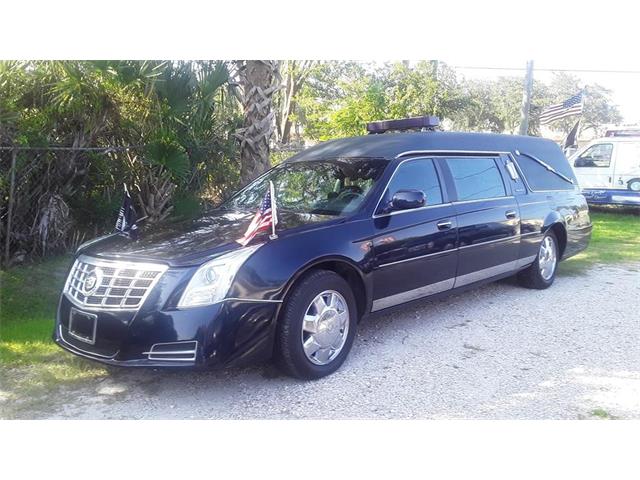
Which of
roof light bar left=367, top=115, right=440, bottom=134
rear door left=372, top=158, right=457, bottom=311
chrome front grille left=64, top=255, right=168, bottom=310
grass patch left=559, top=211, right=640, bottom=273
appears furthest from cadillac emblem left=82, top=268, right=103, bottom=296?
grass patch left=559, top=211, right=640, bottom=273

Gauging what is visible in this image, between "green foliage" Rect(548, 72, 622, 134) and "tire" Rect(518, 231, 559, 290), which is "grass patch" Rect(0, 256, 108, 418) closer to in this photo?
"tire" Rect(518, 231, 559, 290)

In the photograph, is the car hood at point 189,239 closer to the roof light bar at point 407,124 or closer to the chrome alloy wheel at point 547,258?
the roof light bar at point 407,124

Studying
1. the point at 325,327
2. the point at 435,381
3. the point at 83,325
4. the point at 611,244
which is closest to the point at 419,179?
the point at 325,327

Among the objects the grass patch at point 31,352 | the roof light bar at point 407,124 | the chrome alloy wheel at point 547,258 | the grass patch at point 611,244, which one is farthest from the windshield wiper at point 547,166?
the grass patch at point 31,352

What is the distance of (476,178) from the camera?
554cm

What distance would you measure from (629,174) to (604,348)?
11537mm

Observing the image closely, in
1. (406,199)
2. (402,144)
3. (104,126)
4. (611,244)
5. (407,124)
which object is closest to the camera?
(406,199)

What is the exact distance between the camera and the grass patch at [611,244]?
27.4ft

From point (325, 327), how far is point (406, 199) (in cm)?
124

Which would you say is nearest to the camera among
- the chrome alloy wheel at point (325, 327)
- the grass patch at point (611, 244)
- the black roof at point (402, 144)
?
the chrome alloy wheel at point (325, 327)

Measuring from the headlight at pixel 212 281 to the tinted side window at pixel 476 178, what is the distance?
8.47 feet

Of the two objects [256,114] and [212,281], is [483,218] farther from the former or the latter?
[256,114]

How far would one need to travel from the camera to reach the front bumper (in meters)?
3.39

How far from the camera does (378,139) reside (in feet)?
17.0
